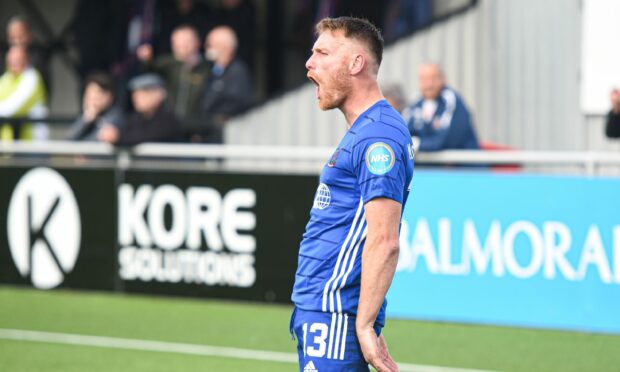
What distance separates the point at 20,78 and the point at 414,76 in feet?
14.5

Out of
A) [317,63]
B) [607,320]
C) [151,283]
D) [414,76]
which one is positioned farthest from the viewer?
[414,76]

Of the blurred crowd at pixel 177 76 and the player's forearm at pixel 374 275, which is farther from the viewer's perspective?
the blurred crowd at pixel 177 76

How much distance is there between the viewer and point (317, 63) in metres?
4.69

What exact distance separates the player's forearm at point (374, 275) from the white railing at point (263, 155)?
18.0 ft

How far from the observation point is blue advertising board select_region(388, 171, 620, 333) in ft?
31.7

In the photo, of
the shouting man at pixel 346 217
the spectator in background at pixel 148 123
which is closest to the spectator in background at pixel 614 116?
the spectator in background at pixel 148 123

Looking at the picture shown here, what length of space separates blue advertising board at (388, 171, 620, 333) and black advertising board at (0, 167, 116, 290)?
296 cm

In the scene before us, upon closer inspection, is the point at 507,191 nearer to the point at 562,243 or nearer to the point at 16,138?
the point at 562,243

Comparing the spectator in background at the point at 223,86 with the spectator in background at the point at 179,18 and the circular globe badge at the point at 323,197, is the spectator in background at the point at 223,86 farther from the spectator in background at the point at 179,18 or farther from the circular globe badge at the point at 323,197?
the circular globe badge at the point at 323,197

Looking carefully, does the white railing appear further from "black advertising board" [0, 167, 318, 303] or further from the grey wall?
the grey wall

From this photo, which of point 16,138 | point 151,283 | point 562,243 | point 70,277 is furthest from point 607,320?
point 16,138

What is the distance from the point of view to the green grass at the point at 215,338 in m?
8.84

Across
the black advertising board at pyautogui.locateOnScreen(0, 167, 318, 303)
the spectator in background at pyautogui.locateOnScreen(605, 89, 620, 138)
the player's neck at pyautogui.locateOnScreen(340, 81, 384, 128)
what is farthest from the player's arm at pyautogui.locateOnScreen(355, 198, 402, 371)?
the spectator in background at pyautogui.locateOnScreen(605, 89, 620, 138)

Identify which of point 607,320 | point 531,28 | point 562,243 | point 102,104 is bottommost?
point 607,320
